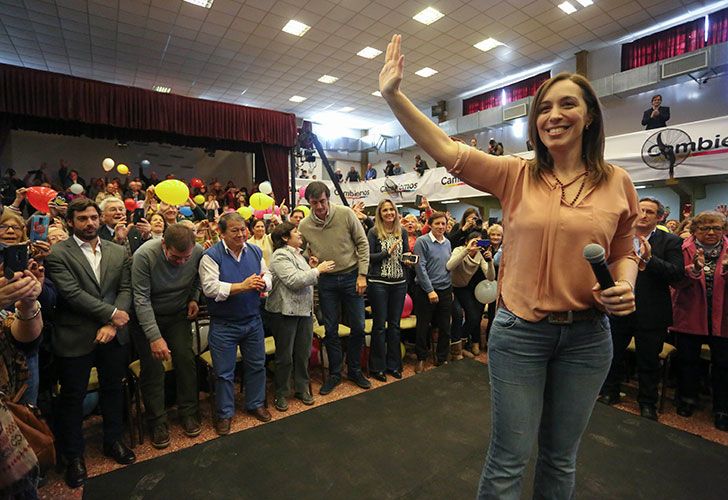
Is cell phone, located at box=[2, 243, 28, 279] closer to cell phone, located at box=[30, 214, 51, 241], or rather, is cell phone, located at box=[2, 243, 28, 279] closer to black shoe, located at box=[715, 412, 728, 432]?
cell phone, located at box=[30, 214, 51, 241]

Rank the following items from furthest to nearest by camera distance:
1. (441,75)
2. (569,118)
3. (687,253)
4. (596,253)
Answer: (441,75) → (687,253) → (569,118) → (596,253)

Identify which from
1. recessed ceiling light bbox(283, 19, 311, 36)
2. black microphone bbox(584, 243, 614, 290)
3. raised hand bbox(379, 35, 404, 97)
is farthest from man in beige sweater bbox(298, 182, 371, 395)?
recessed ceiling light bbox(283, 19, 311, 36)

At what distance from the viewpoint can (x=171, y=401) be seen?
2.83 metres

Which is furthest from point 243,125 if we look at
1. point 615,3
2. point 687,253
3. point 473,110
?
point 687,253

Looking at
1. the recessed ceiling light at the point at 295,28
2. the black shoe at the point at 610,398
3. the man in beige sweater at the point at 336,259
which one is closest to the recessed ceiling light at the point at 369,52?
the recessed ceiling light at the point at 295,28

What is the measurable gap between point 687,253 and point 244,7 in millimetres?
7349

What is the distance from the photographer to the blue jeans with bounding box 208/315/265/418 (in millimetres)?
2445

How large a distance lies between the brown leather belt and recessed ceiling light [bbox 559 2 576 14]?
791cm

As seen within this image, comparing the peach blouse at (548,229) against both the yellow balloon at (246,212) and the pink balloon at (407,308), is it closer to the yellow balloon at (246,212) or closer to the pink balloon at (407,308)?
the pink balloon at (407,308)

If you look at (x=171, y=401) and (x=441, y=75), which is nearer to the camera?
(x=171, y=401)

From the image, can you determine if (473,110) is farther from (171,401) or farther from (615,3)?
(171,401)

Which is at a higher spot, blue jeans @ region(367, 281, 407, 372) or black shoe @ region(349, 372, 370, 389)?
blue jeans @ region(367, 281, 407, 372)

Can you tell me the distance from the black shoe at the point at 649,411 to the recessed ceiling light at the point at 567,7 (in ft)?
23.0

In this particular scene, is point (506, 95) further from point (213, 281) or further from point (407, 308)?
point (213, 281)
